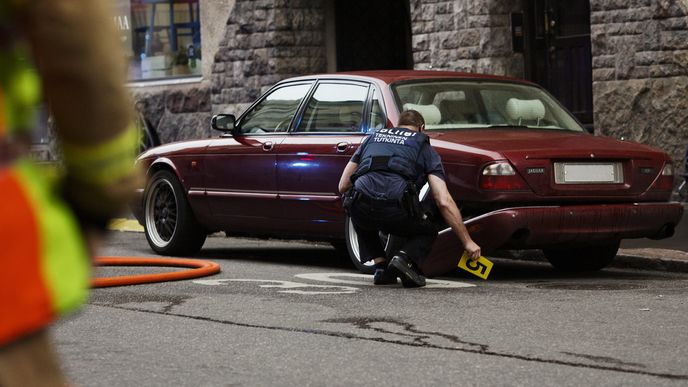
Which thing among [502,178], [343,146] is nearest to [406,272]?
[502,178]

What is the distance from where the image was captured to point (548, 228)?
9656mm

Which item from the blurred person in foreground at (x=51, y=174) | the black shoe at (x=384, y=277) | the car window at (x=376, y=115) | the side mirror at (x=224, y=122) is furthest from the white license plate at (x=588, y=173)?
the blurred person in foreground at (x=51, y=174)

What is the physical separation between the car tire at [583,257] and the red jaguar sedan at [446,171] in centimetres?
1

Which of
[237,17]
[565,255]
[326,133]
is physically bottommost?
[565,255]

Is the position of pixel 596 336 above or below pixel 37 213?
below

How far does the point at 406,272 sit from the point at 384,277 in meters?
0.28

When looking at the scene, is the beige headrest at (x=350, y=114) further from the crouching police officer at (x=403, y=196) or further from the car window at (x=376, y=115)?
the crouching police officer at (x=403, y=196)

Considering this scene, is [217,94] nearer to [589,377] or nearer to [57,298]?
[589,377]

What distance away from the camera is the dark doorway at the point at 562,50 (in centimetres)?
1798

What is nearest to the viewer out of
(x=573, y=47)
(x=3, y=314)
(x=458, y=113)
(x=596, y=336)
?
(x=3, y=314)

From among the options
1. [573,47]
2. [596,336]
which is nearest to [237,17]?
[573,47]

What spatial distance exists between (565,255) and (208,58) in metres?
12.3

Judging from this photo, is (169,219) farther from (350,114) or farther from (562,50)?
(562,50)

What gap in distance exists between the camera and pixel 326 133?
11086 millimetres
